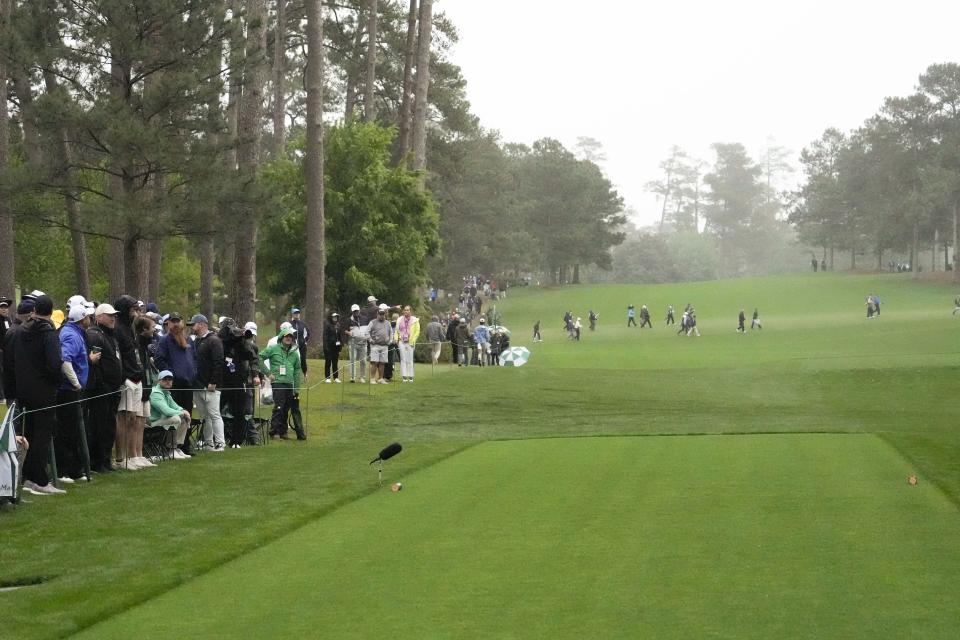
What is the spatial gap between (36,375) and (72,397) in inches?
36.7

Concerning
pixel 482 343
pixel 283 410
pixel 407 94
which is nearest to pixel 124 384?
pixel 283 410

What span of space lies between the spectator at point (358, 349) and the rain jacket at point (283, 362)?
757 centimetres

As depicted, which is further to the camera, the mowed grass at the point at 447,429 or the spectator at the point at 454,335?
the spectator at the point at 454,335

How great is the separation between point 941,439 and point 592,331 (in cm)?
5443

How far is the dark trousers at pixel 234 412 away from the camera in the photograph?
18.6 m

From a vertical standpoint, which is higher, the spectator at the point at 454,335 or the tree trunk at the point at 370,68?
the tree trunk at the point at 370,68

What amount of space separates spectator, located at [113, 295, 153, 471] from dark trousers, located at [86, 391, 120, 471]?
179 millimetres

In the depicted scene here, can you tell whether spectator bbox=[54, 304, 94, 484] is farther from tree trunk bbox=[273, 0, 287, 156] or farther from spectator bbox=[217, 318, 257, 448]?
tree trunk bbox=[273, 0, 287, 156]

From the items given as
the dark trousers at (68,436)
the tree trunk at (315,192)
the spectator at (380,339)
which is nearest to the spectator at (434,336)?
the tree trunk at (315,192)

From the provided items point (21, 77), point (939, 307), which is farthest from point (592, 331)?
point (21, 77)

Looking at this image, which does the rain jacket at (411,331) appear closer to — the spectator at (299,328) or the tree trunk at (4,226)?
the spectator at (299,328)

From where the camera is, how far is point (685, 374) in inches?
1495

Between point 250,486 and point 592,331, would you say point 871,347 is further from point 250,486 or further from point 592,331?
point 250,486

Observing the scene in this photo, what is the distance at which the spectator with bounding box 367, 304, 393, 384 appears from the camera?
1077 inches
